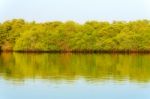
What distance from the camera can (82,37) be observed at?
65000 mm

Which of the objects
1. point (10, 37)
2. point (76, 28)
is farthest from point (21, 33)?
point (76, 28)

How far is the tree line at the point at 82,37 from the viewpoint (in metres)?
62.8

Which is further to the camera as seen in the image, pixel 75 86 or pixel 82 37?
pixel 82 37

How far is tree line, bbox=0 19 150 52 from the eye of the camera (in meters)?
62.8

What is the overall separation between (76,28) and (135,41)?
898 cm

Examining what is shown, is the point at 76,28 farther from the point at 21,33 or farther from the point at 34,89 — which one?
the point at 34,89

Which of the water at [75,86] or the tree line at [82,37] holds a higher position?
the tree line at [82,37]

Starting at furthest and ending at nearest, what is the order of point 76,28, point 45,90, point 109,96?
point 76,28 < point 45,90 < point 109,96

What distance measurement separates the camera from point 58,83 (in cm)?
1903

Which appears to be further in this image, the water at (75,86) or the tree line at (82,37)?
the tree line at (82,37)

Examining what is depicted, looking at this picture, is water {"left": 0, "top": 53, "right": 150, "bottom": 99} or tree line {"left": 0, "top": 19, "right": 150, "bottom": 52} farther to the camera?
tree line {"left": 0, "top": 19, "right": 150, "bottom": 52}

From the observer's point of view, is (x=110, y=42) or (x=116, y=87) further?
(x=110, y=42)

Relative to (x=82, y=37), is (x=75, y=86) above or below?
below

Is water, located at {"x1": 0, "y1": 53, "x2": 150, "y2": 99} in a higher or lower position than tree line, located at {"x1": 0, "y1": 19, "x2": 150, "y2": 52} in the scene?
lower
